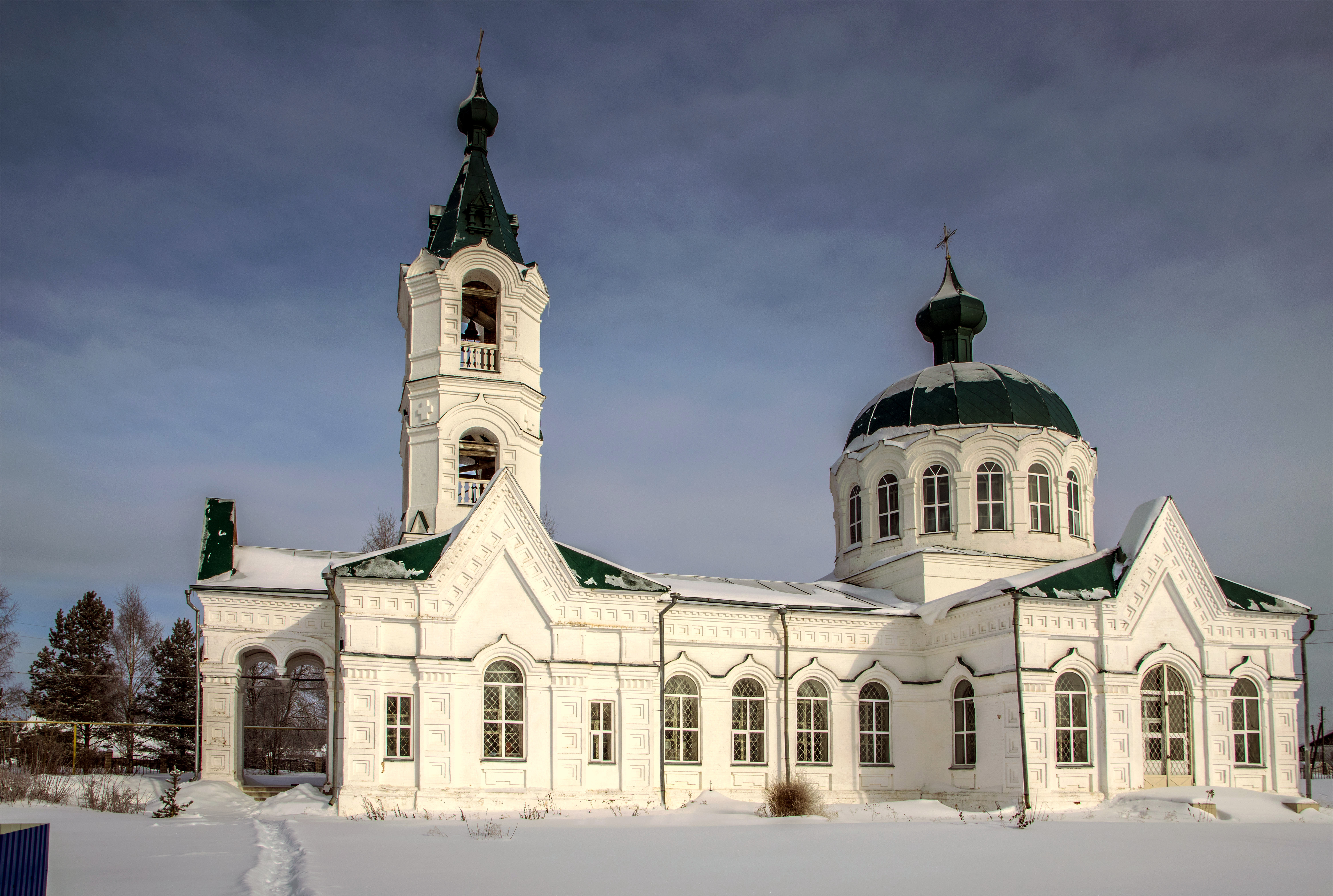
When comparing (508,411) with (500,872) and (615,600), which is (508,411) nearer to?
(615,600)

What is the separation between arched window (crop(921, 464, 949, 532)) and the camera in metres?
26.4

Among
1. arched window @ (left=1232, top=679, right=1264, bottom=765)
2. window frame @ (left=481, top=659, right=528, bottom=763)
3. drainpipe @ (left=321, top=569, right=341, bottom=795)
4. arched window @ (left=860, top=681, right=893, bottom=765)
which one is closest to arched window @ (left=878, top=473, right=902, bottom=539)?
arched window @ (left=860, top=681, right=893, bottom=765)

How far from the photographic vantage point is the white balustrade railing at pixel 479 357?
23.3 m


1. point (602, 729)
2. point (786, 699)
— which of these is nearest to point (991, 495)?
point (786, 699)

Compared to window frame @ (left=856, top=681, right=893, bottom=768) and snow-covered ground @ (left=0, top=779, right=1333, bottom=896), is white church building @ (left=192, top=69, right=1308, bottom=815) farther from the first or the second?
snow-covered ground @ (left=0, top=779, right=1333, bottom=896)

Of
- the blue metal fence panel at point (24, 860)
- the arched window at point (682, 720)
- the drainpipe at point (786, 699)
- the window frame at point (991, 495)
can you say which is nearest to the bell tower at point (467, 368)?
the arched window at point (682, 720)

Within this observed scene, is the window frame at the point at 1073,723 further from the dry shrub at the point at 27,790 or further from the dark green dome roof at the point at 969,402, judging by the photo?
the dry shrub at the point at 27,790

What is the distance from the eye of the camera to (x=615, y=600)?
Answer: 20.9 metres

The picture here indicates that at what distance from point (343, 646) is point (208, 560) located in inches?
174

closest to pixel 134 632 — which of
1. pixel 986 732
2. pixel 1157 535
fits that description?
pixel 986 732

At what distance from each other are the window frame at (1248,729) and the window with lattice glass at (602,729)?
1243 centimetres

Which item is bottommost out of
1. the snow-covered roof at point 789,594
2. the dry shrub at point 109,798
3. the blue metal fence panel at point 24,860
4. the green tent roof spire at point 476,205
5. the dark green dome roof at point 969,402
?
the dry shrub at point 109,798

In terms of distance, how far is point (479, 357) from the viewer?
2350 cm

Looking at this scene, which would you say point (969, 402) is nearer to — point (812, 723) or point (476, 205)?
point (812, 723)
